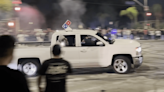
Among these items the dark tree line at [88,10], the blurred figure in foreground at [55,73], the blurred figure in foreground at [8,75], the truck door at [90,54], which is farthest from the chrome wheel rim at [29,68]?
the dark tree line at [88,10]

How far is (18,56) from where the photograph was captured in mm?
8680

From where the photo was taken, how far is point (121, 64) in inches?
360

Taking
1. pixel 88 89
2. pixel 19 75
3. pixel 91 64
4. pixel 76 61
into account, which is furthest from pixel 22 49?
pixel 19 75

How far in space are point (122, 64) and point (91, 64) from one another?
4.23 ft

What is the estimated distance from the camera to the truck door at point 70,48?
8.79 m

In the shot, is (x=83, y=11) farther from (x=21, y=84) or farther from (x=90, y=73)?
(x=21, y=84)

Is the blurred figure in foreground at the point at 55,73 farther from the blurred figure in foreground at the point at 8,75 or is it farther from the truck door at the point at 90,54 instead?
the truck door at the point at 90,54

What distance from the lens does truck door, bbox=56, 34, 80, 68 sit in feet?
28.8

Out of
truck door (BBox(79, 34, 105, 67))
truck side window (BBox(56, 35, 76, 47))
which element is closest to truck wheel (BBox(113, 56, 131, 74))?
truck door (BBox(79, 34, 105, 67))

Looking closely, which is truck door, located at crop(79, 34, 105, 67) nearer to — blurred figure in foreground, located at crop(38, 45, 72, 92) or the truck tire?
the truck tire

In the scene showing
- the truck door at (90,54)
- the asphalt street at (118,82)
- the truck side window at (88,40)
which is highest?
the truck side window at (88,40)

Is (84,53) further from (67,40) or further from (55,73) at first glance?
(55,73)

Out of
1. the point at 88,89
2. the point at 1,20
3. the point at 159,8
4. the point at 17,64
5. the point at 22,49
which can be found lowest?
the point at 88,89

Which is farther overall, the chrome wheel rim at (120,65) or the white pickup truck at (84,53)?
the chrome wheel rim at (120,65)
